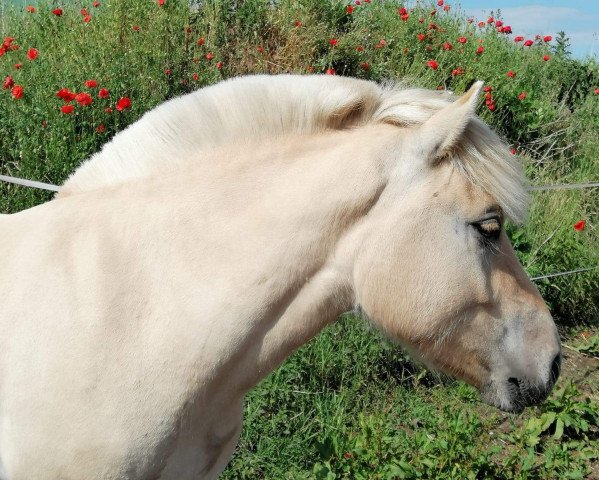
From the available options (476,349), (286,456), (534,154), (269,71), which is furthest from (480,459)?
(534,154)

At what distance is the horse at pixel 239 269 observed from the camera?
1889 millimetres

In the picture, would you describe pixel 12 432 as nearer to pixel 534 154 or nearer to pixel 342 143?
pixel 342 143

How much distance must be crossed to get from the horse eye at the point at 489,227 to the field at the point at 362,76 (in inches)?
19.7

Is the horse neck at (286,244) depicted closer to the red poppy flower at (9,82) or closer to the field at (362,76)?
the field at (362,76)

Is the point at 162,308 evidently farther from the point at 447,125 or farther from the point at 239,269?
the point at 447,125

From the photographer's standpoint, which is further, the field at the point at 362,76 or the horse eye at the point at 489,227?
the field at the point at 362,76

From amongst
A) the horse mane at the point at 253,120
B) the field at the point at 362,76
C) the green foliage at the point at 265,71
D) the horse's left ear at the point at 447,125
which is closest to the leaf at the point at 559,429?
the field at the point at 362,76

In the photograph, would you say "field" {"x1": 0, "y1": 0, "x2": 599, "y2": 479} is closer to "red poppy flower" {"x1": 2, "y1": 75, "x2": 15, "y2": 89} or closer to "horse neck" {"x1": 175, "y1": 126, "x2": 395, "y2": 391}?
"red poppy flower" {"x1": 2, "y1": 75, "x2": 15, "y2": 89}

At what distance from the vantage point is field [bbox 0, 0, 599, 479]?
369 centimetres

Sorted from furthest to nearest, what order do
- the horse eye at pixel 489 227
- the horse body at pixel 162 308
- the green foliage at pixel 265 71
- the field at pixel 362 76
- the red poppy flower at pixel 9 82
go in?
the green foliage at pixel 265 71, the red poppy flower at pixel 9 82, the field at pixel 362 76, the horse eye at pixel 489 227, the horse body at pixel 162 308

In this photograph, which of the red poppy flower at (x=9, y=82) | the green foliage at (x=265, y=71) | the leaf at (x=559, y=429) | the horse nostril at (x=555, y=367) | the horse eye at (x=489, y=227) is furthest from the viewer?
the green foliage at (x=265, y=71)

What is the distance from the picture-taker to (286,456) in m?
3.64

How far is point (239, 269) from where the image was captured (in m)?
1.93

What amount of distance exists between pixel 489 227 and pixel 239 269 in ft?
2.36
